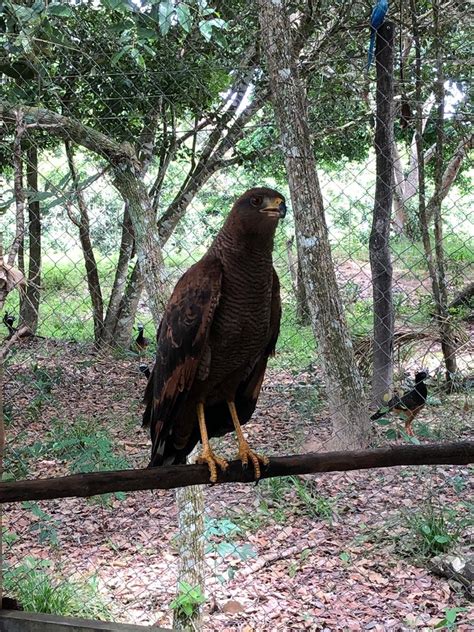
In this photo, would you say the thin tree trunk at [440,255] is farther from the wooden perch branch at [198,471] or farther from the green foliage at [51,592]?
the green foliage at [51,592]

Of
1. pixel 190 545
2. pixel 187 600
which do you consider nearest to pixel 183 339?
pixel 190 545

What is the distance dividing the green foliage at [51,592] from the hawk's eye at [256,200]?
1896 mm

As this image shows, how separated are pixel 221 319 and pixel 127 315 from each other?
3241 mm

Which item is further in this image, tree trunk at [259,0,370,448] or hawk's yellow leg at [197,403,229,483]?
tree trunk at [259,0,370,448]

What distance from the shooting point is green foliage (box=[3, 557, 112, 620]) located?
8.85 feet

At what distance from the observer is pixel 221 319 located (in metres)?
1.94

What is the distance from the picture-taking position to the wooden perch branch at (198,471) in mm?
1687

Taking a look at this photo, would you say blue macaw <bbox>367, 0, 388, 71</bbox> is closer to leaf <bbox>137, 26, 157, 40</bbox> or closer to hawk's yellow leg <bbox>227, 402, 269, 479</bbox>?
leaf <bbox>137, 26, 157, 40</bbox>

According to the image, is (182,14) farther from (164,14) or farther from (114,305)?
A: (114,305)

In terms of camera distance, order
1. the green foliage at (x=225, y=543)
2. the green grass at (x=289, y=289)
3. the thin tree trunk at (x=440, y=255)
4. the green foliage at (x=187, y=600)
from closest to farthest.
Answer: the green foliage at (x=187, y=600) → the green foliage at (x=225, y=543) → the thin tree trunk at (x=440, y=255) → the green grass at (x=289, y=289)

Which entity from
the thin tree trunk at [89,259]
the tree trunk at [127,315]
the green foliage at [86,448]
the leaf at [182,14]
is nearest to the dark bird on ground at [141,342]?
the tree trunk at [127,315]

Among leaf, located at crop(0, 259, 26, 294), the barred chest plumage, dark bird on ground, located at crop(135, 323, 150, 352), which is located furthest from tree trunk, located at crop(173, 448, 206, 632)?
dark bird on ground, located at crop(135, 323, 150, 352)

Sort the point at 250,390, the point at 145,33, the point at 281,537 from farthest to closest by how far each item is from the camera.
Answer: the point at 281,537 < the point at 145,33 < the point at 250,390

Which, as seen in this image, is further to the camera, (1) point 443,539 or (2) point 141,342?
(2) point 141,342
